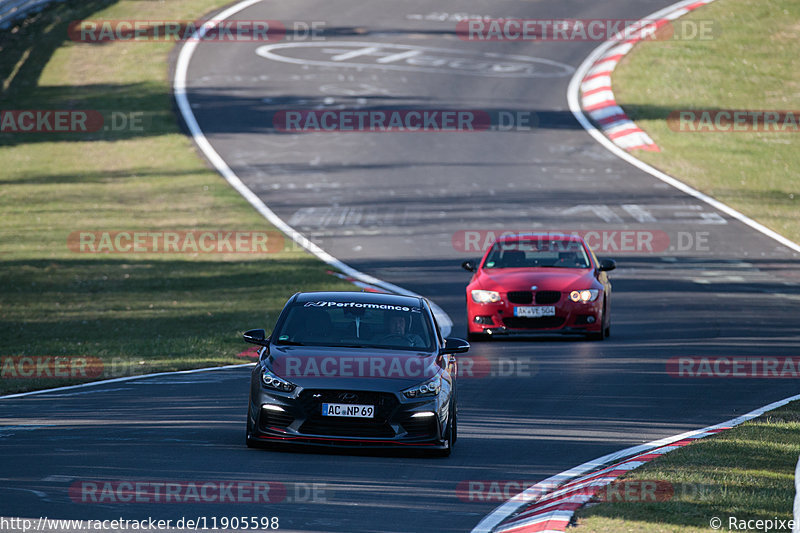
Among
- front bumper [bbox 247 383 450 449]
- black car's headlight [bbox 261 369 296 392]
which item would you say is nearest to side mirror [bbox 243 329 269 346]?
black car's headlight [bbox 261 369 296 392]

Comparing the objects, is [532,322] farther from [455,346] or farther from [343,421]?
[343,421]

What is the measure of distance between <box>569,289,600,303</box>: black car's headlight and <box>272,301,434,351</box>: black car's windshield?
7.10 meters

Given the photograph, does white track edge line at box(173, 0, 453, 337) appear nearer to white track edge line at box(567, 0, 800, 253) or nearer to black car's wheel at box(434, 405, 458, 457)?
black car's wheel at box(434, 405, 458, 457)

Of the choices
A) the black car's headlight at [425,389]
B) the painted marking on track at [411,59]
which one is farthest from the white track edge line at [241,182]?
the black car's headlight at [425,389]

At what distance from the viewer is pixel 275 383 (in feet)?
37.0

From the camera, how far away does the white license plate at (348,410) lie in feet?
36.5

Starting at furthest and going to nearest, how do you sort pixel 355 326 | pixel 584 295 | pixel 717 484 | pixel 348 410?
pixel 584 295 < pixel 355 326 < pixel 348 410 < pixel 717 484

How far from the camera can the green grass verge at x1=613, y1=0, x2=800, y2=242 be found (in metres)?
32.3

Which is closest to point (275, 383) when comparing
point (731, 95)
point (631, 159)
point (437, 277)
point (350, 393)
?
point (350, 393)

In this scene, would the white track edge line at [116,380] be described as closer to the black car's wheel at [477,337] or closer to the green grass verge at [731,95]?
the black car's wheel at [477,337]

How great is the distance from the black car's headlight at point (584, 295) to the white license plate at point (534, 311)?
37 cm

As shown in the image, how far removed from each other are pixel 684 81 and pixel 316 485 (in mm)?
32148

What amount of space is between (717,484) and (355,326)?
3777 mm

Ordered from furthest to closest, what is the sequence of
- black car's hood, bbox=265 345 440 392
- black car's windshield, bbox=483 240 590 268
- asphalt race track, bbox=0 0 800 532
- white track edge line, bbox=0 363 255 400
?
black car's windshield, bbox=483 240 590 268 → white track edge line, bbox=0 363 255 400 → black car's hood, bbox=265 345 440 392 → asphalt race track, bbox=0 0 800 532
